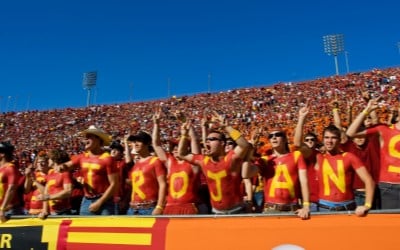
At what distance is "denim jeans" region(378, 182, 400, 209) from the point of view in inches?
164

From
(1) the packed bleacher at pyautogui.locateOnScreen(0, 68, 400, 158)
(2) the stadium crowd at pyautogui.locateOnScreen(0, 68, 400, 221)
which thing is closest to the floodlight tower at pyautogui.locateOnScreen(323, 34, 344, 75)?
(1) the packed bleacher at pyautogui.locateOnScreen(0, 68, 400, 158)

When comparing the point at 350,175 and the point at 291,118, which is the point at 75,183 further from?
the point at 291,118

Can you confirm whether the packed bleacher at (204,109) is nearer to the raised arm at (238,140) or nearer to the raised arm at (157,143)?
the raised arm at (157,143)

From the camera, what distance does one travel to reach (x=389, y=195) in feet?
13.8

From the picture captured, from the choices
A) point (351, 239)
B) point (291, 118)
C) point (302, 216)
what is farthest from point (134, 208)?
point (291, 118)

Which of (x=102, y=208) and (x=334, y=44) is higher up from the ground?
(x=334, y=44)

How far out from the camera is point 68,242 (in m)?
4.65

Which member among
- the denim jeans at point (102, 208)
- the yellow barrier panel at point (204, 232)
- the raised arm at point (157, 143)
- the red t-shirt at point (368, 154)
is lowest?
the yellow barrier panel at point (204, 232)

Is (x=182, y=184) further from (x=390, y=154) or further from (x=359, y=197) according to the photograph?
(x=390, y=154)

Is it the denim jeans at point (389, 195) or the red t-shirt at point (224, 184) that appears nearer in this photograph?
the denim jeans at point (389, 195)

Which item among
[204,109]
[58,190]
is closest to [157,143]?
[58,190]

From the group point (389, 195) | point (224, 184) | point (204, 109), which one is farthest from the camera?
point (204, 109)

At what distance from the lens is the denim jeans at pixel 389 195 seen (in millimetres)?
4160

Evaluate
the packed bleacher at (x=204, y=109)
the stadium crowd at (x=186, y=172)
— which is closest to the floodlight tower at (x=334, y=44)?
the packed bleacher at (x=204, y=109)
